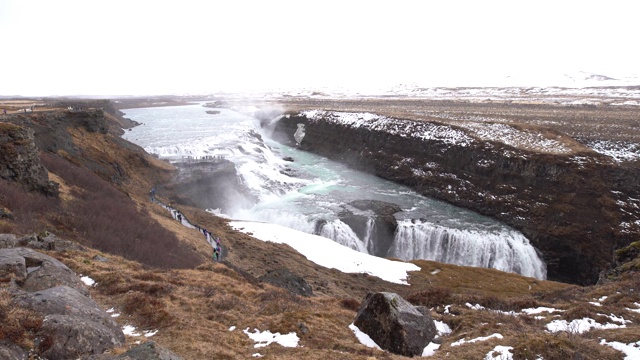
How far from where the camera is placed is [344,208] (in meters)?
43.3

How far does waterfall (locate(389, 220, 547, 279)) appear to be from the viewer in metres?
36.8

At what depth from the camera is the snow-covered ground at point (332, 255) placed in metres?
29.8

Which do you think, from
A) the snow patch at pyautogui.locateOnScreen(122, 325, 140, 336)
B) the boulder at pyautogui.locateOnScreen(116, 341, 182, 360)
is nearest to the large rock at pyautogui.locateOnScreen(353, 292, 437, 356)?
the boulder at pyautogui.locateOnScreen(116, 341, 182, 360)

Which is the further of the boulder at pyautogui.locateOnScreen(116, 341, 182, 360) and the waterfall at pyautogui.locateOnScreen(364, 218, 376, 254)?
the waterfall at pyautogui.locateOnScreen(364, 218, 376, 254)

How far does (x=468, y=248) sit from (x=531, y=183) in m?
15.2

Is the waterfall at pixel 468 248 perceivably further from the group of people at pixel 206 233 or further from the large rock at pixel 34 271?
the large rock at pixel 34 271

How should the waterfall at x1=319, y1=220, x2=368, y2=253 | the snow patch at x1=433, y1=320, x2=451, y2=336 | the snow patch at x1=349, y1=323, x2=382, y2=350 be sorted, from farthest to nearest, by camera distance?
the waterfall at x1=319, y1=220, x2=368, y2=253
the snow patch at x1=433, y1=320, x2=451, y2=336
the snow patch at x1=349, y1=323, x2=382, y2=350

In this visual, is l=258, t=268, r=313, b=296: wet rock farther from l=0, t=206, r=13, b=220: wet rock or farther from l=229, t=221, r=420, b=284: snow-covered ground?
l=0, t=206, r=13, b=220: wet rock

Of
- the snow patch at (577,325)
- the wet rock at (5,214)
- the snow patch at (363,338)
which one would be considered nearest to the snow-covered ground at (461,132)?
the snow patch at (577,325)

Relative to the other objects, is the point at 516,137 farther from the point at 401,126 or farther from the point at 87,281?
the point at 87,281

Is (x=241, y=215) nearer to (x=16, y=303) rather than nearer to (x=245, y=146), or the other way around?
(x=245, y=146)

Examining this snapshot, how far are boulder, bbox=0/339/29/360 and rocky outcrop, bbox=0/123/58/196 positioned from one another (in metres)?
18.7

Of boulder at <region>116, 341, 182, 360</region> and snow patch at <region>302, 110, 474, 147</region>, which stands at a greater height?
snow patch at <region>302, 110, 474, 147</region>

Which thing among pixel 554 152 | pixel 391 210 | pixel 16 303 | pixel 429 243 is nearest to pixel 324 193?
pixel 391 210
